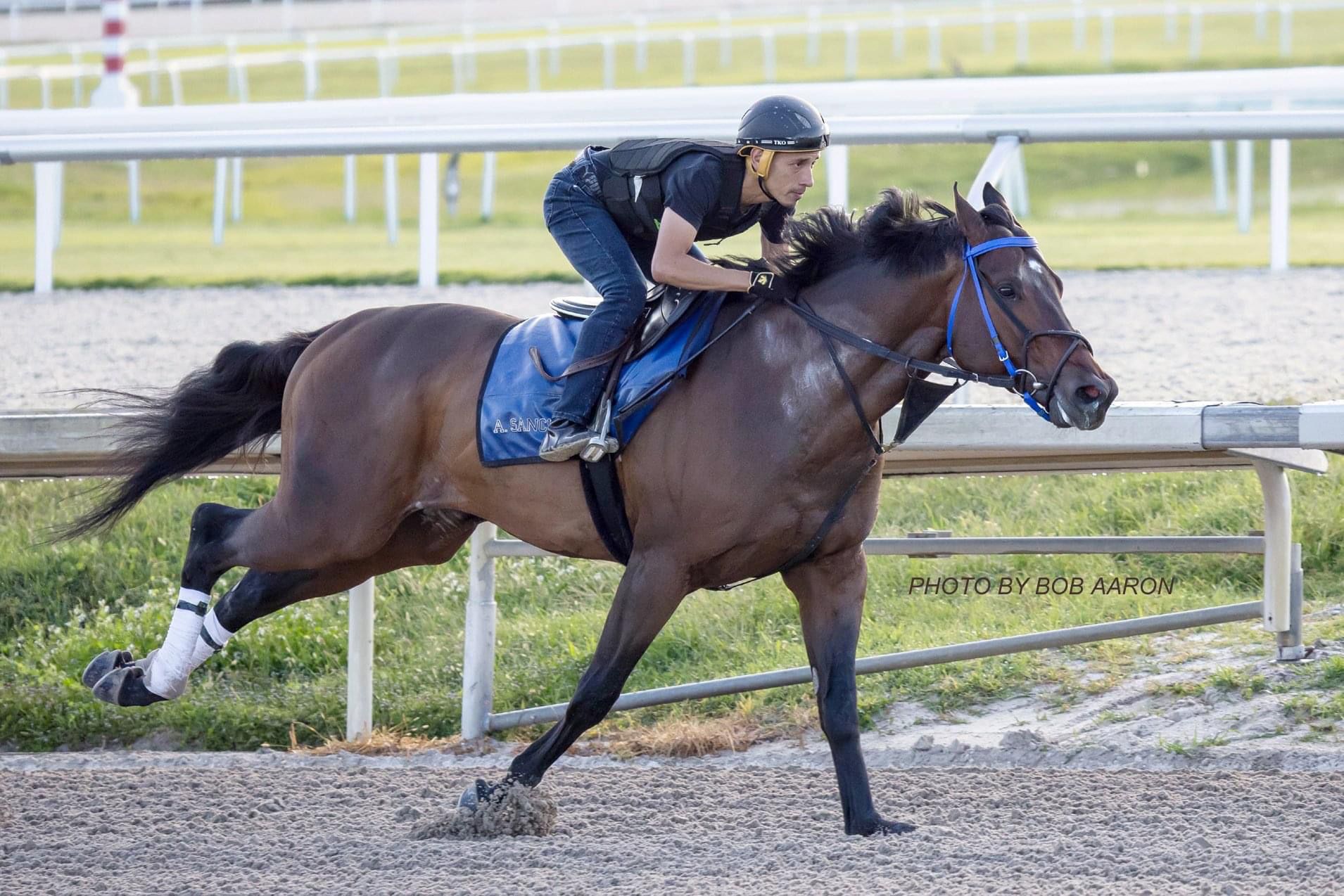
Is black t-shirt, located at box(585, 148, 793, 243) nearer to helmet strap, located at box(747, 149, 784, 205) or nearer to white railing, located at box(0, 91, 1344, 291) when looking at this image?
helmet strap, located at box(747, 149, 784, 205)

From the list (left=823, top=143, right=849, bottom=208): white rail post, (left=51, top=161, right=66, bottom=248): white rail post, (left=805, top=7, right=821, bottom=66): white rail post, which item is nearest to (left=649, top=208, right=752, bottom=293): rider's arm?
(left=823, top=143, right=849, bottom=208): white rail post

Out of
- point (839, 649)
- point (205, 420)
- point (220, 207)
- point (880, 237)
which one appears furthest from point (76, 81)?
point (839, 649)

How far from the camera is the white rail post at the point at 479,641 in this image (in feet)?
19.4

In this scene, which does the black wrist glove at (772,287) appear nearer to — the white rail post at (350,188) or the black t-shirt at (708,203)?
the black t-shirt at (708,203)

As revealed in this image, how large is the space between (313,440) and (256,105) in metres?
3.09

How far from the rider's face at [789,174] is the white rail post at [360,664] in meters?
2.34

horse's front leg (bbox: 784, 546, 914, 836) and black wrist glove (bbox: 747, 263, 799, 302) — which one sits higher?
black wrist glove (bbox: 747, 263, 799, 302)

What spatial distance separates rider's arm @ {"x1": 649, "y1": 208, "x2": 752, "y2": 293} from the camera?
4.36 m

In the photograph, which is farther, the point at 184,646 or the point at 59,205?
the point at 59,205

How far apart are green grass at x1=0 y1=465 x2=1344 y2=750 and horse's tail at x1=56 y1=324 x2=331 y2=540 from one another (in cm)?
85

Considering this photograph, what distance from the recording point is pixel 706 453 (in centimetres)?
441

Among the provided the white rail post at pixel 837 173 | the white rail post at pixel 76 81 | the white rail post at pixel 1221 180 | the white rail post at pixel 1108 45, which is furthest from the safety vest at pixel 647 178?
the white rail post at pixel 1108 45

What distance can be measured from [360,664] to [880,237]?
2622 mm

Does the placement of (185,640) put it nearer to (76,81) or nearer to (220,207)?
(220,207)
